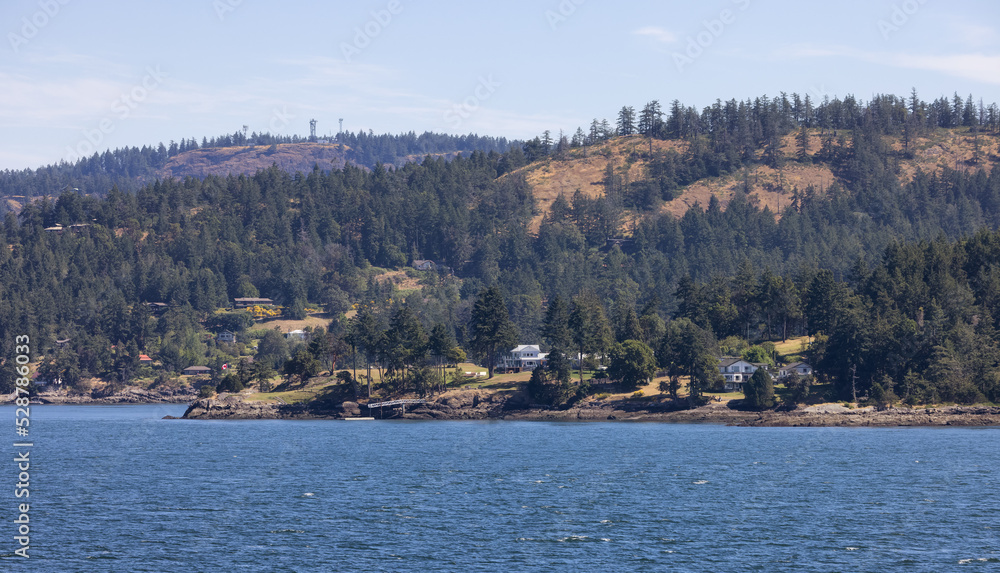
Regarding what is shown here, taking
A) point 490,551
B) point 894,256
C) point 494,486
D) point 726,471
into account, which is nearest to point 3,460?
point 494,486

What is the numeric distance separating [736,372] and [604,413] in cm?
2081

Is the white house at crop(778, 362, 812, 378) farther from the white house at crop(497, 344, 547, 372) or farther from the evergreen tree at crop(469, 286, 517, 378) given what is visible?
the white house at crop(497, 344, 547, 372)

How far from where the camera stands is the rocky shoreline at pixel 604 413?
120625 mm

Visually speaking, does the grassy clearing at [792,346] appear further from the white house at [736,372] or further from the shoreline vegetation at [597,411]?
the shoreline vegetation at [597,411]

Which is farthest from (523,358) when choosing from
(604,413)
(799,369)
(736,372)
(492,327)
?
(799,369)

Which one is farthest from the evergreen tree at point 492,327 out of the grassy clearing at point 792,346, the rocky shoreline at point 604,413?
the grassy clearing at point 792,346

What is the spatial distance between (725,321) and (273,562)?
130 meters

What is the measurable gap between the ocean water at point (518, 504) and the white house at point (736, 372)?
30.0 meters

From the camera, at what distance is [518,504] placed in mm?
63781

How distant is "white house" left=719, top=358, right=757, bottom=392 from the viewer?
139 meters

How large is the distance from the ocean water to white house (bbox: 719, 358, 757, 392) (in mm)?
30045

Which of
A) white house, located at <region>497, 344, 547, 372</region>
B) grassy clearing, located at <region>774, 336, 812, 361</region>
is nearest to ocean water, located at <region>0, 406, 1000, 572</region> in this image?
grassy clearing, located at <region>774, 336, 812, 361</region>

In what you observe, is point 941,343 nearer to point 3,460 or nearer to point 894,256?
point 894,256

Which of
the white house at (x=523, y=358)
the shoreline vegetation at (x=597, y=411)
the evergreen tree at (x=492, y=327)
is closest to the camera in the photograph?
the shoreline vegetation at (x=597, y=411)
